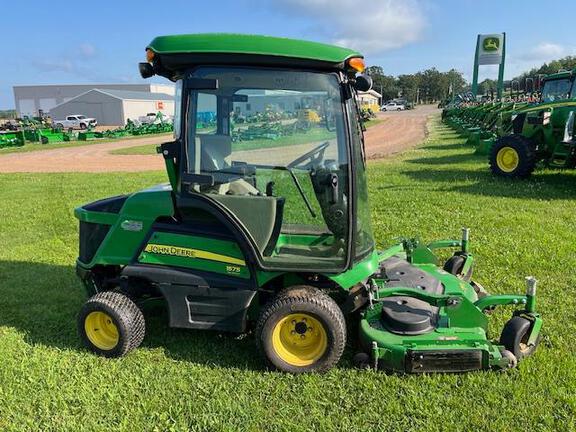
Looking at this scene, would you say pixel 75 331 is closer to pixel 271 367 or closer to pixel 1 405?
pixel 1 405

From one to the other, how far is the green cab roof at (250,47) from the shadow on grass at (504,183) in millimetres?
6648

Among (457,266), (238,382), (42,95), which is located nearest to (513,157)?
(457,266)

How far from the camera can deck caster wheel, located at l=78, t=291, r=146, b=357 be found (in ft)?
11.9

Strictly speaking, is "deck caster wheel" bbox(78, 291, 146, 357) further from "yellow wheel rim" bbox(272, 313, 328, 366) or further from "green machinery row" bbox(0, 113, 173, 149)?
"green machinery row" bbox(0, 113, 173, 149)

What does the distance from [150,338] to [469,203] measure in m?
5.99

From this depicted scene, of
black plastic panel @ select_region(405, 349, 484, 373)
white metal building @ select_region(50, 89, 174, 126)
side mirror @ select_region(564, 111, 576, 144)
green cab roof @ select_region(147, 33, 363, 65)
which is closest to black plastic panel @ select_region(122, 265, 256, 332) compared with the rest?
black plastic panel @ select_region(405, 349, 484, 373)

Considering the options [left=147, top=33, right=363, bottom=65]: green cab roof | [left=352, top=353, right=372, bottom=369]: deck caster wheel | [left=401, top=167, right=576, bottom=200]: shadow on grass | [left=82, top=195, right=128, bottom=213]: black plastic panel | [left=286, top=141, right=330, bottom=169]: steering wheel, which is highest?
[left=147, top=33, right=363, bottom=65]: green cab roof

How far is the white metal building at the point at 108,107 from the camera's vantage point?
60.6m

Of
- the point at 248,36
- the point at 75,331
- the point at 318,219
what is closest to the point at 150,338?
the point at 75,331

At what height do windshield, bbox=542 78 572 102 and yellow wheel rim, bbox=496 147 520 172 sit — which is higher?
windshield, bbox=542 78 572 102

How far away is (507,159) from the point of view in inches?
411

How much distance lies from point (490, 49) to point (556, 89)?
2015 centimetres

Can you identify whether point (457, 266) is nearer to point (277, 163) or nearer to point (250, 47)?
point (277, 163)

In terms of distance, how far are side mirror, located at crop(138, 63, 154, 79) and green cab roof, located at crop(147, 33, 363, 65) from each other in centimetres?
14
